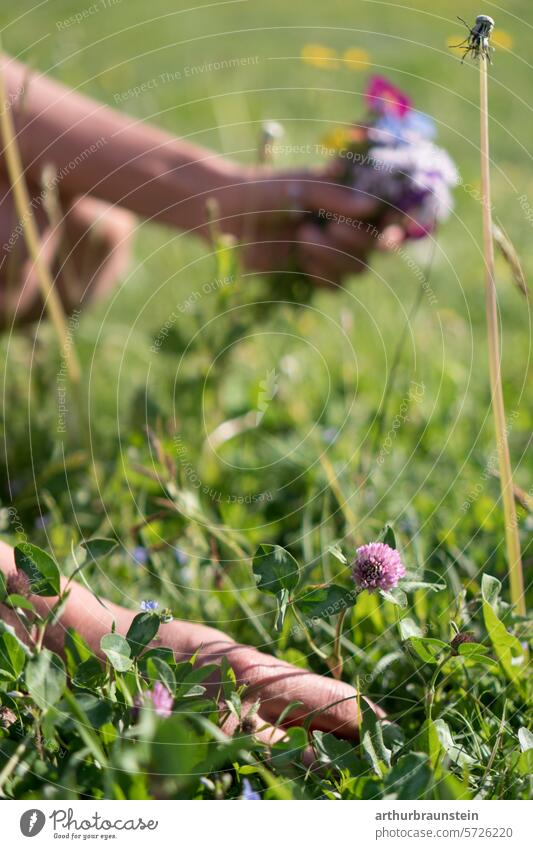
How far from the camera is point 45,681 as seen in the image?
58 centimetres

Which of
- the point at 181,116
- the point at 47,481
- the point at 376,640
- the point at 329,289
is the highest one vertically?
the point at 181,116

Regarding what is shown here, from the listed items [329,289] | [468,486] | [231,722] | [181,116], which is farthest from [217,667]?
[181,116]

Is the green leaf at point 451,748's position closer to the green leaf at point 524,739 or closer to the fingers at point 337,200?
the green leaf at point 524,739

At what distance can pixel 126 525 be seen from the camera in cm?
99

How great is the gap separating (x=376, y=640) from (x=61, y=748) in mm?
283

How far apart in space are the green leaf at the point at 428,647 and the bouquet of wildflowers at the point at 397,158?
0.61m

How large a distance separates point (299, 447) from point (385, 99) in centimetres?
41

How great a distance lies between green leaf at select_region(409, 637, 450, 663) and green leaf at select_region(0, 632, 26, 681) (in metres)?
0.25

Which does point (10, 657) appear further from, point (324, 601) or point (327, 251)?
point (327, 251)

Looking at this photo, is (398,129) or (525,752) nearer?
(525,752)

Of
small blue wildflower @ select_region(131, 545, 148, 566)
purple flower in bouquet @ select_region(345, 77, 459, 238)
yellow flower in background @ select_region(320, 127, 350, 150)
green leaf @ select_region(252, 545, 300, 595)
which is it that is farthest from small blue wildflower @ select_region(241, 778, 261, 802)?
yellow flower in background @ select_region(320, 127, 350, 150)

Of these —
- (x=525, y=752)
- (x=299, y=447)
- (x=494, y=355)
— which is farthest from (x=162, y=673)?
(x=299, y=447)
